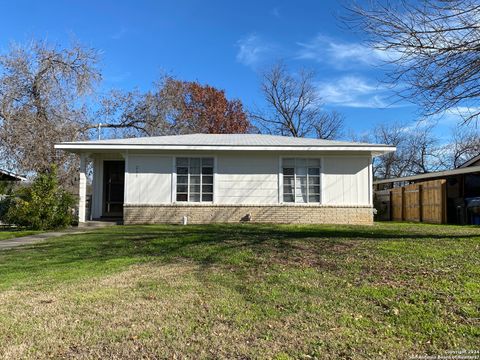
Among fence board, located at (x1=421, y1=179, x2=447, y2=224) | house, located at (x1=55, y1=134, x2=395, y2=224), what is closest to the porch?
house, located at (x1=55, y1=134, x2=395, y2=224)

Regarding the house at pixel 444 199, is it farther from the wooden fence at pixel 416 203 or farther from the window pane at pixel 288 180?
the window pane at pixel 288 180

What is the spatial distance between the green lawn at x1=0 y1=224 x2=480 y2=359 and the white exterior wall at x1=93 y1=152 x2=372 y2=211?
7.08 m

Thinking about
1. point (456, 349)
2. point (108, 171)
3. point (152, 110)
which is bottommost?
point (456, 349)

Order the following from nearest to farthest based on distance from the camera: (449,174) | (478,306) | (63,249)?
(478,306)
(63,249)
(449,174)

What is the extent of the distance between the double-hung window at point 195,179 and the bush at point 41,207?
149 inches

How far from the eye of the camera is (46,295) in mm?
5367

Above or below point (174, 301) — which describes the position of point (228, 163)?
above

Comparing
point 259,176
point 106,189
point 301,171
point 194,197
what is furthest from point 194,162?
point 106,189

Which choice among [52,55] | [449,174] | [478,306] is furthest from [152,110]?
[478,306]

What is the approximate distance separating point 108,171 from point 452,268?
45.2 ft

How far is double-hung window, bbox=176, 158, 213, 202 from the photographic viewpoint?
15641 millimetres

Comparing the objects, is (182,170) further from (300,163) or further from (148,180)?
(300,163)

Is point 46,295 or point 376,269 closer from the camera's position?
point 46,295

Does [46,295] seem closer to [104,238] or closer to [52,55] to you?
[104,238]
